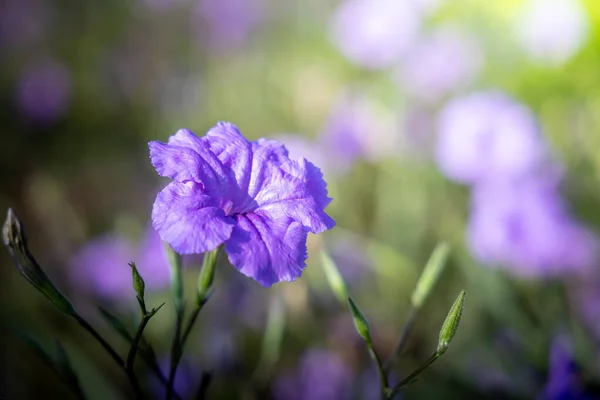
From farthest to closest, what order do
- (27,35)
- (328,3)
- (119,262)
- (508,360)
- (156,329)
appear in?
(328,3) < (27,35) < (119,262) < (156,329) < (508,360)

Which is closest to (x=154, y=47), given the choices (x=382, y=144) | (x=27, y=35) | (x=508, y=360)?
(x=27, y=35)

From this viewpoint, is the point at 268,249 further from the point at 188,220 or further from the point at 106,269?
the point at 106,269

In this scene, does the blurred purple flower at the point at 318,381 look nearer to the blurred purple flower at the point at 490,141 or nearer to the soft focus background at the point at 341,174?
the soft focus background at the point at 341,174

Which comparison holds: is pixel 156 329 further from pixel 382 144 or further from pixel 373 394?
pixel 382 144

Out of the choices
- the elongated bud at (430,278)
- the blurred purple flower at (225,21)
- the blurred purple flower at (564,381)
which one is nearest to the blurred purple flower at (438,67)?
the blurred purple flower at (225,21)

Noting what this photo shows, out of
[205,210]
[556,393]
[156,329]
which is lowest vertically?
[156,329]

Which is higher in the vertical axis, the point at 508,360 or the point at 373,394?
the point at 508,360

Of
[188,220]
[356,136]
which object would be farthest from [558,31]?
[188,220]
